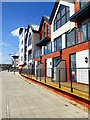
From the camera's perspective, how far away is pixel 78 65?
1055 centimetres

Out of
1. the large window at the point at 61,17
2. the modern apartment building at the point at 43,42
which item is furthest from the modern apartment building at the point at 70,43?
the modern apartment building at the point at 43,42

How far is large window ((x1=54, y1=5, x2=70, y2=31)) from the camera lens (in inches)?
617

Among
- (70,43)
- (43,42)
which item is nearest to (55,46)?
(70,43)

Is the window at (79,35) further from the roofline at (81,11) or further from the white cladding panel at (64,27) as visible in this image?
the white cladding panel at (64,27)

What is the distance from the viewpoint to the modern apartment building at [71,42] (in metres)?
9.59

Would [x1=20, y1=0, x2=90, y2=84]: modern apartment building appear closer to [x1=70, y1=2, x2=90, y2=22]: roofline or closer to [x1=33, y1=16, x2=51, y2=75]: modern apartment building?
[x1=70, y1=2, x2=90, y2=22]: roofline

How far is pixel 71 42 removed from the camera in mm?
11867

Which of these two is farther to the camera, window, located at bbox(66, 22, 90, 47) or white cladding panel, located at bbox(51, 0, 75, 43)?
white cladding panel, located at bbox(51, 0, 75, 43)

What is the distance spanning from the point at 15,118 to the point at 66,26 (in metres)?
12.9

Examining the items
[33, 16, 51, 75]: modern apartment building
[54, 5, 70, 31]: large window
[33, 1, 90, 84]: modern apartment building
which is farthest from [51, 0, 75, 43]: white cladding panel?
[33, 16, 51, 75]: modern apartment building

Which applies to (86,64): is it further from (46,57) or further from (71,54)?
(46,57)

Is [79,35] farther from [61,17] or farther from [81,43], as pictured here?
[61,17]

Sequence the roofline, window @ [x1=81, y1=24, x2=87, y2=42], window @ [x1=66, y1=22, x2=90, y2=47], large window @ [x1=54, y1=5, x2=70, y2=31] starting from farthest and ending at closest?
large window @ [x1=54, y1=5, x2=70, y2=31]
the roofline
window @ [x1=81, y1=24, x2=87, y2=42]
window @ [x1=66, y1=22, x2=90, y2=47]

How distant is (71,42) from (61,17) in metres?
6.60
